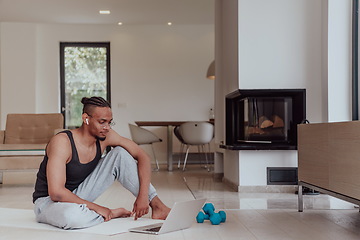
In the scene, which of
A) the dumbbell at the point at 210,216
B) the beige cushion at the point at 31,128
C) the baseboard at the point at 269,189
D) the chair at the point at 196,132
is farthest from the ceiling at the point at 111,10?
the dumbbell at the point at 210,216

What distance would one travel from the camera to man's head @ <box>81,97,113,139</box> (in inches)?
122

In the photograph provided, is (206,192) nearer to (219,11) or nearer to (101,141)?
(101,141)

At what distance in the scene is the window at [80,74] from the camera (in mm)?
10883

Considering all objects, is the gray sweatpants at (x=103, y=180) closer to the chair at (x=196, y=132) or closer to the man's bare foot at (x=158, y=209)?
the man's bare foot at (x=158, y=209)

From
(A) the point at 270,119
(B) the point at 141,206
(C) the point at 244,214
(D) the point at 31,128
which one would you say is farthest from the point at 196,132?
(B) the point at 141,206

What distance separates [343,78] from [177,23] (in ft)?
19.1

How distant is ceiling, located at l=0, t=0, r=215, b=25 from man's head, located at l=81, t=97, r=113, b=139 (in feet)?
19.3

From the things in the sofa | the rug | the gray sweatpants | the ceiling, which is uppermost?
the ceiling

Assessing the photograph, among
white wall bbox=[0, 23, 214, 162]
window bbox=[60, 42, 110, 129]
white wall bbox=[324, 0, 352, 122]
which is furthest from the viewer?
window bbox=[60, 42, 110, 129]

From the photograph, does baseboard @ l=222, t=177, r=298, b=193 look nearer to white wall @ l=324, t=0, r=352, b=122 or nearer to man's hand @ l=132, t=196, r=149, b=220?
white wall @ l=324, t=0, r=352, b=122

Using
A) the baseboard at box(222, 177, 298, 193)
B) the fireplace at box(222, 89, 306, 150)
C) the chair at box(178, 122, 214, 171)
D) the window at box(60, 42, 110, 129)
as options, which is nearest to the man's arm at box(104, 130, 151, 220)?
the fireplace at box(222, 89, 306, 150)

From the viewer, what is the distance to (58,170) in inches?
117

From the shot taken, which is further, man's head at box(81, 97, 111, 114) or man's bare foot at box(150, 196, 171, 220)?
man's bare foot at box(150, 196, 171, 220)

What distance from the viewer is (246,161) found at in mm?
5520
